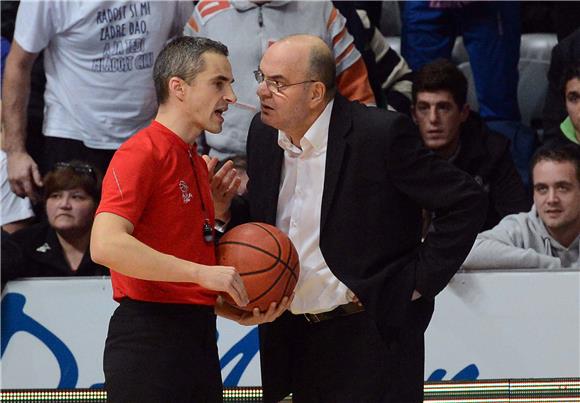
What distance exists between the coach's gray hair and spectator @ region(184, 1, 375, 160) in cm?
210

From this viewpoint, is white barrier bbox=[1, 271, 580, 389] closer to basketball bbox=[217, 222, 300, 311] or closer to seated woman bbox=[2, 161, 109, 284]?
seated woman bbox=[2, 161, 109, 284]

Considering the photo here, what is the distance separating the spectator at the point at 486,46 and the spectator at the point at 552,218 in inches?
42.0

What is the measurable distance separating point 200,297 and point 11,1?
3.75 meters

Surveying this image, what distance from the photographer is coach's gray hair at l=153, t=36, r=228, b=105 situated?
3955mm

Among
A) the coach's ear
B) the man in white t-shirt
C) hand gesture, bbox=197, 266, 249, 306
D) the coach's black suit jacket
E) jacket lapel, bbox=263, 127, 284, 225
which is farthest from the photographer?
the man in white t-shirt

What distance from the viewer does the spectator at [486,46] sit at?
7133mm

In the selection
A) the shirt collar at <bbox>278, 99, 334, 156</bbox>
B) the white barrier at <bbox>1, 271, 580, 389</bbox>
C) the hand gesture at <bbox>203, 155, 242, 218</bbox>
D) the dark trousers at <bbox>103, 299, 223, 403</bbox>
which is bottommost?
the white barrier at <bbox>1, 271, 580, 389</bbox>

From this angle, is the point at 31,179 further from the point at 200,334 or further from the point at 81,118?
the point at 200,334

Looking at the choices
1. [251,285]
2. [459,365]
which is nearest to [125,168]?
[251,285]

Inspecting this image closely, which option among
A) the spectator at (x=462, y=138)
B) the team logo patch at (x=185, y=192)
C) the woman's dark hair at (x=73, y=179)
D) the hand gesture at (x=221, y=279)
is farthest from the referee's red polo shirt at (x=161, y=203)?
the spectator at (x=462, y=138)

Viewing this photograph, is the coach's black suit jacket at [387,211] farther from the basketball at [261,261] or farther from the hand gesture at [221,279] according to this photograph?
the hand gesture at [221,279]

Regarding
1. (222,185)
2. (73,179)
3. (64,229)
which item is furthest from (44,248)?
(222,185)

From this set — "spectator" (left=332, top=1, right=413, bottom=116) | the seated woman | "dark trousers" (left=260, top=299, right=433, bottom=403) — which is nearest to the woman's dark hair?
the seated woman

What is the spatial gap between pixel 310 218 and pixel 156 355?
0.84 metres
